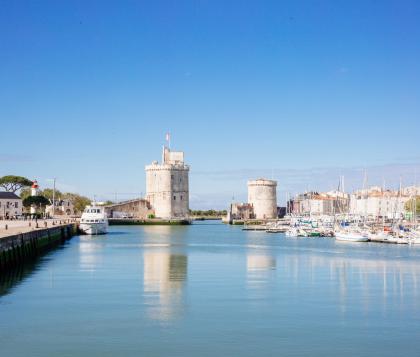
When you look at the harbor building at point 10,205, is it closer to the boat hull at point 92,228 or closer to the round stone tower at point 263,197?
the boat hull at point 92,228

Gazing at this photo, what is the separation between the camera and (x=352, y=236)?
171ft

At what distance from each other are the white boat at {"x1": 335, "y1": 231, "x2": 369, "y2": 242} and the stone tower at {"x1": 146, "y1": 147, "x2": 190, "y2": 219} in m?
47.4

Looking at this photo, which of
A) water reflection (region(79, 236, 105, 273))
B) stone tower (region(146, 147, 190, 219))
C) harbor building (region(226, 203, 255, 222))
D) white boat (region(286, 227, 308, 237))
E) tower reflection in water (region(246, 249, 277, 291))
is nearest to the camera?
tower reflection in water (region(246, 249, 277, 291))

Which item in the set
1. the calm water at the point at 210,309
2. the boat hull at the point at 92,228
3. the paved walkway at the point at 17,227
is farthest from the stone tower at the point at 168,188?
the calm water at the point at 210,309

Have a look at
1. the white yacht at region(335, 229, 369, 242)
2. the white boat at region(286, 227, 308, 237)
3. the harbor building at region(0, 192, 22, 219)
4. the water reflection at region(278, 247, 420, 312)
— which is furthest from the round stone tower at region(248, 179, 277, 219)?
the water reflection at region(278, 247, 420, 312)

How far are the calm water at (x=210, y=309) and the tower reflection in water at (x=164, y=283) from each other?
0.04 metres

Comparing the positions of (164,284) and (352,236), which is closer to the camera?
(164,284)

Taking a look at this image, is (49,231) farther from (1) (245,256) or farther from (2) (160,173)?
(2) (160,173)

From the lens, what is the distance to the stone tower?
327ft

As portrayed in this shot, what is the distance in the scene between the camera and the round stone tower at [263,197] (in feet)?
361

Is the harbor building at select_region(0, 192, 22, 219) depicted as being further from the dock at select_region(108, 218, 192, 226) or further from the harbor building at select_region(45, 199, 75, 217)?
the dock at select_region(108, 218, 192, 226)

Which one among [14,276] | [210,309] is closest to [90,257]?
[14,276]

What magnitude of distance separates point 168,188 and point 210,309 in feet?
267

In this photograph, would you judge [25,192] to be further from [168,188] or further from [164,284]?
[164,284]
